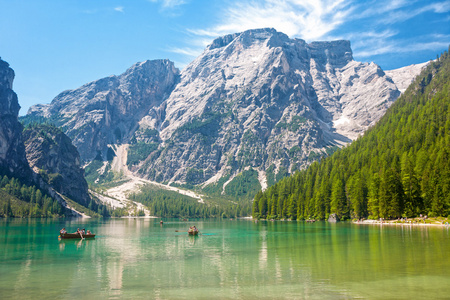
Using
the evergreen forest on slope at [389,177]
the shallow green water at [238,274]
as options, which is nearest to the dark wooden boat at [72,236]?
the shallow green water at [238,274]

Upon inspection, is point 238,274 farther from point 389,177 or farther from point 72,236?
point 389,177

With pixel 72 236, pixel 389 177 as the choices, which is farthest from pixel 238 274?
pixel 389 177

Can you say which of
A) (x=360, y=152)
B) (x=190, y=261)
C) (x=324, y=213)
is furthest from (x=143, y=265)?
(x=360, y=152)

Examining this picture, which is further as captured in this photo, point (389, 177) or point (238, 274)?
point (389, 177)

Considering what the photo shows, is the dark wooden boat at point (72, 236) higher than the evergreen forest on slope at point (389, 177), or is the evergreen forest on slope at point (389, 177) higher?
the evergreen forest on slope at point (389, 177)

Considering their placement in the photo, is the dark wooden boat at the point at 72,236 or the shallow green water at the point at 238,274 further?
the dark wooden boat at the point at 72,236

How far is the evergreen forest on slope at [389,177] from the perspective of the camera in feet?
364

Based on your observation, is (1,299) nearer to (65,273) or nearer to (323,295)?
(65,273)

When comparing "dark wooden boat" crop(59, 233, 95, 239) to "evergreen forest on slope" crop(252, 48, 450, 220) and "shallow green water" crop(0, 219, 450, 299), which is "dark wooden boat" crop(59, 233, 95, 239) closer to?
"shallow green water" crop(0, 219, 450, 299)

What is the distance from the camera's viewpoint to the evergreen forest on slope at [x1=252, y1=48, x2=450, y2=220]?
4374 inches

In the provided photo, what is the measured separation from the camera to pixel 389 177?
119 m

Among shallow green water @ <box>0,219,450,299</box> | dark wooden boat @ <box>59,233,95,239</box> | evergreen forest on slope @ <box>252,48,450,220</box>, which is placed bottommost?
dark wooden boat @ <box>59,233,95,239</box>

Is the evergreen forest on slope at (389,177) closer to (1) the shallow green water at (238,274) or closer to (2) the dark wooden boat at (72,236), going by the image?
(1) the shallow green water at (238,274)

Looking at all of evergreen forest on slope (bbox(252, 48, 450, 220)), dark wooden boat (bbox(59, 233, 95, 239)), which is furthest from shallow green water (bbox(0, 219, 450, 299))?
evergreen forest on slope (bbox(252, 48, 450, 220))
